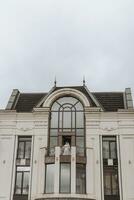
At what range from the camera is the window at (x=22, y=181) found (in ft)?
100

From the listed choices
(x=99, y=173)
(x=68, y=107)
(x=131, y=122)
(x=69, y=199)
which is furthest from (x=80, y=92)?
(x=69, y=199)

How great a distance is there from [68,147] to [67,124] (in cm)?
279

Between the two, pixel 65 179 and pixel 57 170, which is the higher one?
pixel 57 170

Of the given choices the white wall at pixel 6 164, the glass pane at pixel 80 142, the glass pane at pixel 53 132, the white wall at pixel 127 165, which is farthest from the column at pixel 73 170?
the white wall at pixel 6 164

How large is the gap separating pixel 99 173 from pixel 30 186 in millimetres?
5769

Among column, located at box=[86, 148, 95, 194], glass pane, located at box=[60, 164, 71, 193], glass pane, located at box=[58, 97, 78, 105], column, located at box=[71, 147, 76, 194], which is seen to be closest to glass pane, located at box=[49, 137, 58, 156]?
glass pane, located at box=[60, 164, 71, 193]

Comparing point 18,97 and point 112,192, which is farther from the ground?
point 18,97

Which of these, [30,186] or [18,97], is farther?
[18,97]

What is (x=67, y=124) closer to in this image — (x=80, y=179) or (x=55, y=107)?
(x=55, y=107)

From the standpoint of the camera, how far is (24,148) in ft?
106

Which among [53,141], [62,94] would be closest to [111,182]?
[53,141]

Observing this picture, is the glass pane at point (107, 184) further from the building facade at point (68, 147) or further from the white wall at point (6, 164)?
the white wall at point (6, 164)

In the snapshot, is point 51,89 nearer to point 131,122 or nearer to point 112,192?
point 131,122

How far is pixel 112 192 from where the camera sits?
98.8 ft
